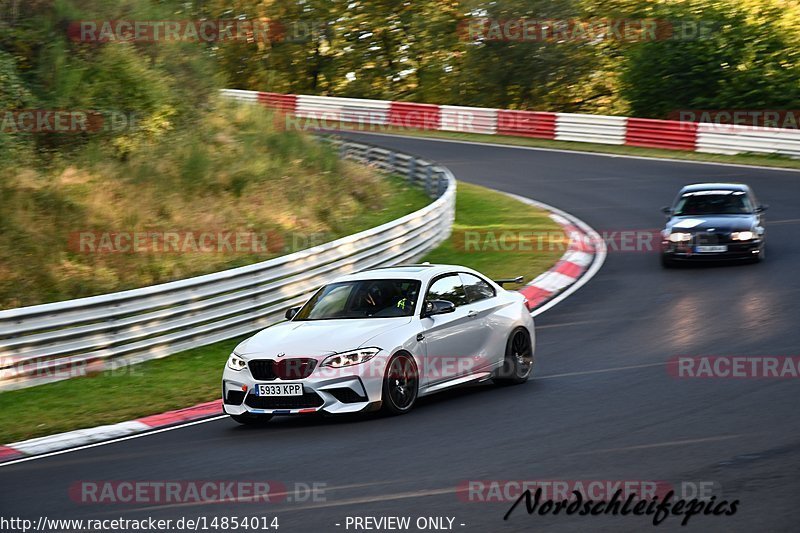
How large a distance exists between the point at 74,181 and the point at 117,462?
39.1ft

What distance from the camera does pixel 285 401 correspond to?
10305mm

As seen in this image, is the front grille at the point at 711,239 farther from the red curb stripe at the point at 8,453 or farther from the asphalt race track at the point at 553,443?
the red curb stripe at the point at 8,453

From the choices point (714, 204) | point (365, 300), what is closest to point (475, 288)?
point (365, 300)

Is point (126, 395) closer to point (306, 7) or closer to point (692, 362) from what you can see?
point (692, 362)

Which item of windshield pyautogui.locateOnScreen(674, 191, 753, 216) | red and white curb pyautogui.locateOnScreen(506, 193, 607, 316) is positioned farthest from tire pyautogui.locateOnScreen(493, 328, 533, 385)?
windshield pyautogui.locateOnScreen(674, 191, 753, 216)

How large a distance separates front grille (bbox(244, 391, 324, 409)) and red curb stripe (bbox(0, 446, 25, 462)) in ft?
7.20

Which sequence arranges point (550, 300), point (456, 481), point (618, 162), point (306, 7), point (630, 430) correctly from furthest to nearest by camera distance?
point (306, 7) < point (618, 162) < point (550, 300) < point (630, 430) < point (456, 481)

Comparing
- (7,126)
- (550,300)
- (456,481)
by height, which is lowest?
(550,300)

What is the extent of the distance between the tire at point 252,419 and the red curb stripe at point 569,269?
10083 millimetres

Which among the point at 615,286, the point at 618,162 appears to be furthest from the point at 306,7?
the point at 615,286

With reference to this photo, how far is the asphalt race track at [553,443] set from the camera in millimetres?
7266

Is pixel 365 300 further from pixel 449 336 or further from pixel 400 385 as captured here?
pixel 400 385

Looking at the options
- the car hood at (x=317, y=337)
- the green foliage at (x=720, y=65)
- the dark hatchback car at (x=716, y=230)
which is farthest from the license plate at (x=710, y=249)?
the green foliage at (x=720, y=65)

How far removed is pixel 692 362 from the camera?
12.4 metres
